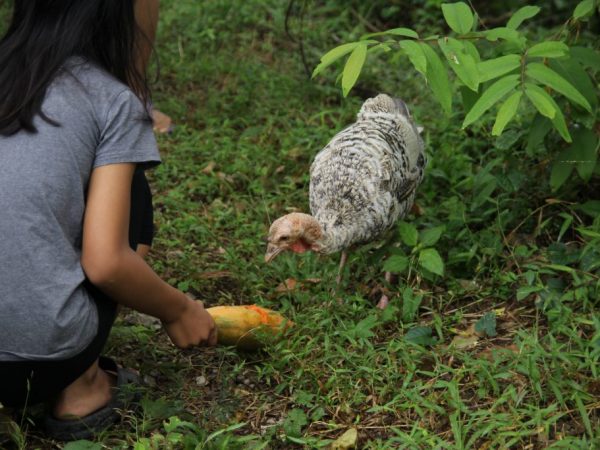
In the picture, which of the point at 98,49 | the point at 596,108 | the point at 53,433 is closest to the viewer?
the point at 98,49

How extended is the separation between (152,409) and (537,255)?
1.93 m

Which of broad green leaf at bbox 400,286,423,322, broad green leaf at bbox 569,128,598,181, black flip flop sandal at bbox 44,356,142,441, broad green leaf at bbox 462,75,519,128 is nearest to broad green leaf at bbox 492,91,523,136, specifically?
broad green leaf at bbox 462,75,519,128

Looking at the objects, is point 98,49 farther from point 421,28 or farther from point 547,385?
point 421,28

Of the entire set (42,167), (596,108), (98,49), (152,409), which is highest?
(98,49)

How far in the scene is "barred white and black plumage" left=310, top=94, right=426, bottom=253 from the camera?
3.71 m

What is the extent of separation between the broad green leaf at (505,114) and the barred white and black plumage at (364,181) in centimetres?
114

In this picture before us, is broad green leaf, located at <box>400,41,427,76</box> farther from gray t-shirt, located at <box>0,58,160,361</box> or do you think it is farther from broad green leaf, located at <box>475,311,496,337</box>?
broad green leaf, located at <box>475,311,496,337</box>

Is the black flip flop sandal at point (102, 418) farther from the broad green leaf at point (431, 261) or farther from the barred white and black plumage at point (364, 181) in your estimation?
the broad green leaf at point (431, 261)

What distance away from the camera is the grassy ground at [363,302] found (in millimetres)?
2828

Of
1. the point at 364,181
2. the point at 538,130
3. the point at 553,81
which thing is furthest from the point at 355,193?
the point at 553,81

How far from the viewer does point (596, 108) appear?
346cm

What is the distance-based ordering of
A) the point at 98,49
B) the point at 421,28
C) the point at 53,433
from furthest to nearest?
1. the point at 421,28
2. the point at 53,433
3. the point at 98,49

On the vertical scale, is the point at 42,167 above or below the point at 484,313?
above

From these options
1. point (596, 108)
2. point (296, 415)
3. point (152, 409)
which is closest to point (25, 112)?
point (152, 409)
